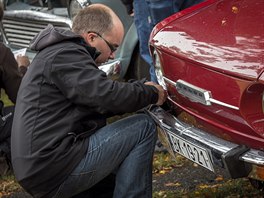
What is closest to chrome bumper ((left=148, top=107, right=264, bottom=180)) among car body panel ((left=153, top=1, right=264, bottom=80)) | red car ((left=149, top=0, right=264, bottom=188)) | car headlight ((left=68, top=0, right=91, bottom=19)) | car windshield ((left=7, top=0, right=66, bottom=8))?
red car ((left=149, top=0, right=264, bottom=188))

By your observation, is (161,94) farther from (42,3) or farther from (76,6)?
(42,3)

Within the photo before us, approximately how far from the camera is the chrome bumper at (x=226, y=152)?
285 centimetres

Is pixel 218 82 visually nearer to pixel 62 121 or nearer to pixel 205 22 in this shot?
pixel 205 22

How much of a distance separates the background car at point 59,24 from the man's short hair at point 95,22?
1725 millimetres

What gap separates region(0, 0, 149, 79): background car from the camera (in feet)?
18.1

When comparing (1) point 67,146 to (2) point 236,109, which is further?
(1) point 67,146

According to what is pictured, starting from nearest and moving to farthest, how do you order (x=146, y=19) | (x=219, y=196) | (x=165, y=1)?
(x=219, y=196) < (x=165, y=1) < (x=146, y=19)

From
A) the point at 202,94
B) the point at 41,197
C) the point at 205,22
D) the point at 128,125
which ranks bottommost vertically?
the point at 41,197

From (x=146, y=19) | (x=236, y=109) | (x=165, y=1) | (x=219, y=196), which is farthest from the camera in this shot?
(x=146, y=19)

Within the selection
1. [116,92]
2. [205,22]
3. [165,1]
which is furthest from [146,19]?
[116,92]

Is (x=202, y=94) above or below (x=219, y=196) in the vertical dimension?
above

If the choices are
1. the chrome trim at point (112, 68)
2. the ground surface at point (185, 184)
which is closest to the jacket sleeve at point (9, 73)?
the ground surface at point (185, 184)

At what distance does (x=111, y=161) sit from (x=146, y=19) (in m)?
1.92

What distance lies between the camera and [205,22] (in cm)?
337
